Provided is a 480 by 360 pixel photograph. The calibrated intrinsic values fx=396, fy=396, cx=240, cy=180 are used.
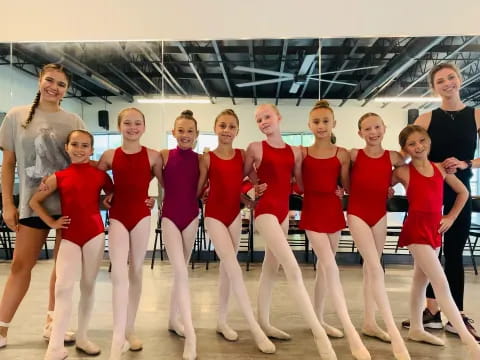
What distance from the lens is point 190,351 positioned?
1955mm

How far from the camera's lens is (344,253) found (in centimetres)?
477

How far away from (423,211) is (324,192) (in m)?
0.51

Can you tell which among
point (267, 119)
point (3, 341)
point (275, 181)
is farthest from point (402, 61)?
point (3, 341)

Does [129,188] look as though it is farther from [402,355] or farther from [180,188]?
[402,355]

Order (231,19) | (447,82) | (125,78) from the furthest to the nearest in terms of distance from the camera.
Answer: (125,78) → (231,19) → (447,82)

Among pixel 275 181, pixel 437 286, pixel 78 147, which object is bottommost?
pixel 437 286

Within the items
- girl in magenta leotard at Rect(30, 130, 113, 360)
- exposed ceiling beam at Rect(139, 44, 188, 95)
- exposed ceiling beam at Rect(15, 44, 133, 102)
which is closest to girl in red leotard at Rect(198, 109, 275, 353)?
girl in magenta leotard at Rect(30, 130, 113, 360)

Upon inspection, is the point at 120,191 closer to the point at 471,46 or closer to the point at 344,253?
the point at 344,253

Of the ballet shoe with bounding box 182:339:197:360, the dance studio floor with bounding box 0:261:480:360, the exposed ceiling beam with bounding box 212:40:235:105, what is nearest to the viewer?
the ballet shoe with bounding box 182:339:197:360

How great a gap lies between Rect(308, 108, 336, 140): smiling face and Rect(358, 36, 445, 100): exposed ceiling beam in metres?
2.54

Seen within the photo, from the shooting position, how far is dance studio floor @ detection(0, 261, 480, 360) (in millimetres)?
2043

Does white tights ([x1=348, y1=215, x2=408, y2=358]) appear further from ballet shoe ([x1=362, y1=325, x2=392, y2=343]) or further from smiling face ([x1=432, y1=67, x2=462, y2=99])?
smiling face ([x1=432, y1=67, x2=462, y2=99])

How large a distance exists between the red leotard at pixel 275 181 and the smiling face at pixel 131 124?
0.69 m

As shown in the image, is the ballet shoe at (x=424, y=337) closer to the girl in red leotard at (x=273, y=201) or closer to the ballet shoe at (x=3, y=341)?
the girl in red leotard at (x=273, y=201)
